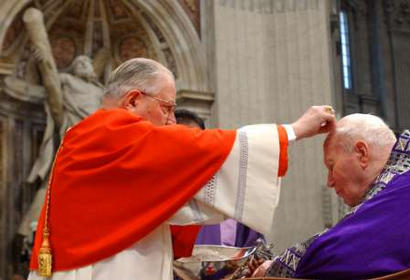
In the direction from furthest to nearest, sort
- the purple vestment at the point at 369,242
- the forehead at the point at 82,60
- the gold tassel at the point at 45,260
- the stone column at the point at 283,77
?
the stone column at the point at 283,77, the forehead at the point at 82,60, the gold tassel at the point at 45,260, the purple vestment at the point at 369,242

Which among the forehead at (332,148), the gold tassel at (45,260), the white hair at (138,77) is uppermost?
the white hair at (138,77)

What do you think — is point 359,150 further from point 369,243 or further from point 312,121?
point 369,243

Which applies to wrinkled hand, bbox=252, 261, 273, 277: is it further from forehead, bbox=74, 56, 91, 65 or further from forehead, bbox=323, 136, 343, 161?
forehead, bbox=74, 56, 91, 65

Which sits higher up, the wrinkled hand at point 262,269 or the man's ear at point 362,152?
the man's ear at point 362,152

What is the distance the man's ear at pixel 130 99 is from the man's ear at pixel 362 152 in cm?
73

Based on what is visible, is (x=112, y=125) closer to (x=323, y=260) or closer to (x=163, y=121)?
(x=163, y=121)

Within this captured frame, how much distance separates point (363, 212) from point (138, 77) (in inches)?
31.5

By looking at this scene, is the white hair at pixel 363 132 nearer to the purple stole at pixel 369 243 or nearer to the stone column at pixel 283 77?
the purple stole at pixel 369 243

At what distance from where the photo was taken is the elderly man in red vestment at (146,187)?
2330mm

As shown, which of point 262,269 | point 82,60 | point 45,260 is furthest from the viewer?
point 82,60

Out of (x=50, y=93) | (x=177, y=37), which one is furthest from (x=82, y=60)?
A: (x=177, y=37)

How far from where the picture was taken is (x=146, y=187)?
2.35m

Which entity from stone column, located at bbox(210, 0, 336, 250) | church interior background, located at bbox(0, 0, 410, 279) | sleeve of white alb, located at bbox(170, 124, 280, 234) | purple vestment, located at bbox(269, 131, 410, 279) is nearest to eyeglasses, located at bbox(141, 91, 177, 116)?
sleeve of white alb, located at bbox(170, 124, 280, 234)

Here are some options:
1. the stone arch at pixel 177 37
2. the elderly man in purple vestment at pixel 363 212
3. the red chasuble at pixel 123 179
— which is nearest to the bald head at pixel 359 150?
the elderly man in purple vestment at pixel 363 212
